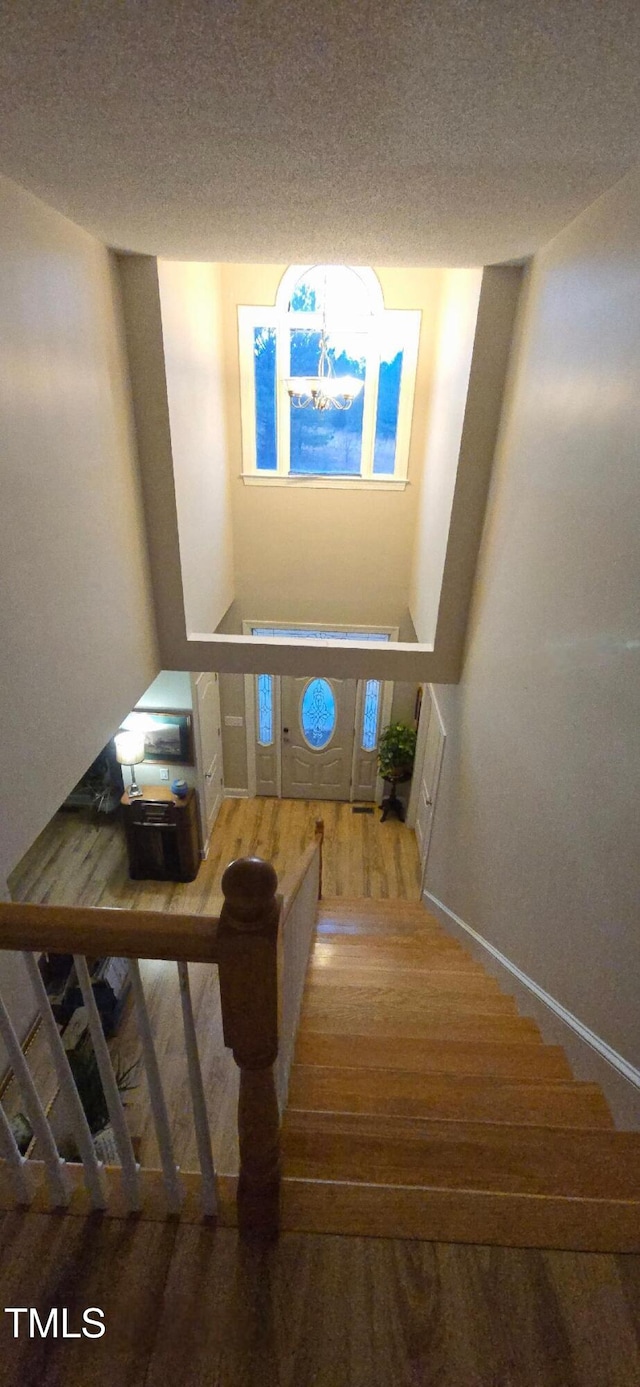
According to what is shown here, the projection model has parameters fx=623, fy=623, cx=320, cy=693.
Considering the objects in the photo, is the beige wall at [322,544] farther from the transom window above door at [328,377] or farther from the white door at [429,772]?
the white door at [429,772]

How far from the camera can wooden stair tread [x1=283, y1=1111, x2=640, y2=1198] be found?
56.4 inches

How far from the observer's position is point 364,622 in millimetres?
6176

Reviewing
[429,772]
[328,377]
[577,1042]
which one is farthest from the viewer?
[429,772]

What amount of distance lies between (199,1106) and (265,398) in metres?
5.51

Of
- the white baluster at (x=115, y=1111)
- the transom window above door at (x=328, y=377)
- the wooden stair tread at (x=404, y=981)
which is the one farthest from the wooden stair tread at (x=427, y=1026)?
the transom window above door at (x=328, y=377)

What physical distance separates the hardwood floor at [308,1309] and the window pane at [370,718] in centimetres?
563

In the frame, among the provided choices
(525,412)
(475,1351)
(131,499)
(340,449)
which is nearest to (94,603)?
(131,499)

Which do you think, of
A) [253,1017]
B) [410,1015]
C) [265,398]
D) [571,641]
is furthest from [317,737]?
[253,1017]

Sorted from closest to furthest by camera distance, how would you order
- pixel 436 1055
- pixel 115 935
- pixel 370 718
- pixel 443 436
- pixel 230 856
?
1. pixel 115 935
2. pixel 436 1055
3. pixel 443 436
4. pixel 230 856
5. pixel 370 718

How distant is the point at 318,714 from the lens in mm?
6910

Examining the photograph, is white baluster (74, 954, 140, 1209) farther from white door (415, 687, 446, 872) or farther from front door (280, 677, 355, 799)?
front door (280, 677, 355, 799)

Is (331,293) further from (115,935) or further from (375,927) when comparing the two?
(115,935)

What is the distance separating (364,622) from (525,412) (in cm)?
334

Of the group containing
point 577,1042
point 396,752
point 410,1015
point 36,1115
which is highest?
point 36,1115
